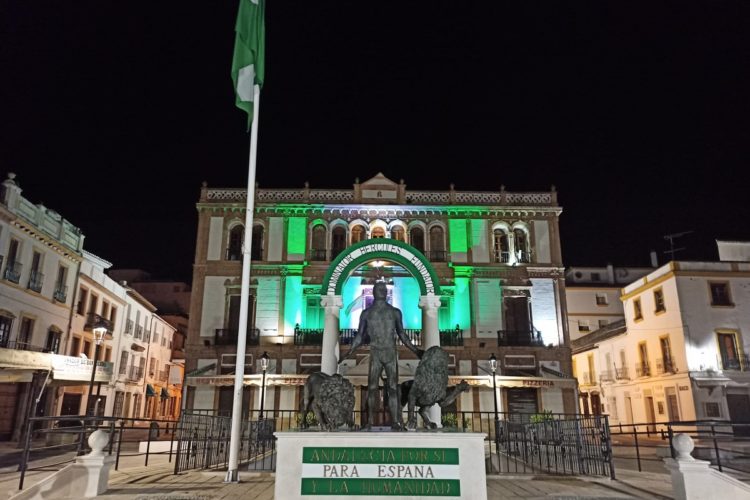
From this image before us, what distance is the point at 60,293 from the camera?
24.4 m

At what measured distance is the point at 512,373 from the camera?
25.8 metres

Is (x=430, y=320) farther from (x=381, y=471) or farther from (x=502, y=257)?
(x=502, y=257)

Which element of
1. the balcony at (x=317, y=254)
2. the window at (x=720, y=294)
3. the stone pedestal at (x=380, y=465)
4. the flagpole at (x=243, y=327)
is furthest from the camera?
the balcony at (x=317, y=254)

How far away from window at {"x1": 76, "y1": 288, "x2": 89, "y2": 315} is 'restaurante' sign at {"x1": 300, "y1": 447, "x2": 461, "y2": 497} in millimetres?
24240

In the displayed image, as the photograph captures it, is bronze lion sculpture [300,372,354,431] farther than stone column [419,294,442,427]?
No

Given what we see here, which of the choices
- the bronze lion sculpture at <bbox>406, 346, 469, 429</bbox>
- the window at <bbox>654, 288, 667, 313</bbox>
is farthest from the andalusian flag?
the window at <bbox>654, 288, 667, 313</bbox>

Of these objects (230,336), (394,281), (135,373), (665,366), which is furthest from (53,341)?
(665,366)

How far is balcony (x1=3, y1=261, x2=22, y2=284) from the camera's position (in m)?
20.3

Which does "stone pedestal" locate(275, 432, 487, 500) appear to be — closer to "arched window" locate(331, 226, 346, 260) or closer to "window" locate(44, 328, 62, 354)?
"arched window" locate(331, 226, 346, 260)

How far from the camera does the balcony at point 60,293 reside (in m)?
24.0

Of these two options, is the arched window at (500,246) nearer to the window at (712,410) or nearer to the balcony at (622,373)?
the balcony at (622,373)

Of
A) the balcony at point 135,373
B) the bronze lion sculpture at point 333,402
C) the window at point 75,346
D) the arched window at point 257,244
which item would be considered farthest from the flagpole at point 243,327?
the balcony at point 135,373

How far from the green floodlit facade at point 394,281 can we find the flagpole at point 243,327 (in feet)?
49.3

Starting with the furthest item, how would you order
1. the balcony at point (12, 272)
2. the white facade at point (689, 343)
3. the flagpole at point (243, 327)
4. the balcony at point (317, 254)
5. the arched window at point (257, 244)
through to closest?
the arched window at point (257, 244), the balcony at point (317, 254), the white facade at point (689, 343), the balcony at point (12, 272), the flagpole at point (243, 327)
